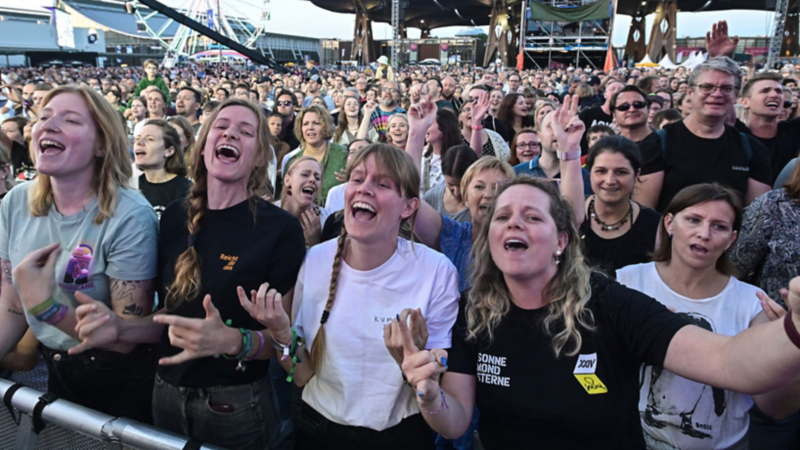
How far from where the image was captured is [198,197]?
1875 mm

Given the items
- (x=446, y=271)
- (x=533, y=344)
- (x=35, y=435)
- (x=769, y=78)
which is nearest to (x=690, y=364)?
(x=533, y=344)

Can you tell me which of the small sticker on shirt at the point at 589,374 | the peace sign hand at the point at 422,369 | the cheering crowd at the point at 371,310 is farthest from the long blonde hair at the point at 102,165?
the small sticker on shirt at the point at 589,374

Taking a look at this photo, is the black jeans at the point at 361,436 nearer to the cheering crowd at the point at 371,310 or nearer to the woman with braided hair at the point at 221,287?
the cheering crowd at the point at 371,310

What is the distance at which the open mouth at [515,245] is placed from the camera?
162cm

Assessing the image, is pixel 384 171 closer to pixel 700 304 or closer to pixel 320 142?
pixel 700 304

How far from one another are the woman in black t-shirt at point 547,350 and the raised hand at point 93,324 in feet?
3.26

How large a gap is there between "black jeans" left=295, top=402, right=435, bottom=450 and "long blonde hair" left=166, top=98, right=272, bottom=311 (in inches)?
24.8

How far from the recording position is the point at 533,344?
1532 mm

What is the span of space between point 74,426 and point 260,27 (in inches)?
1772

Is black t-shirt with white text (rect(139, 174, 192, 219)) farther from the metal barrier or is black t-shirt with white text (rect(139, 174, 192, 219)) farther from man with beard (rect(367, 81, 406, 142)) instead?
man with beard (rect(367, 81, 406, 142))

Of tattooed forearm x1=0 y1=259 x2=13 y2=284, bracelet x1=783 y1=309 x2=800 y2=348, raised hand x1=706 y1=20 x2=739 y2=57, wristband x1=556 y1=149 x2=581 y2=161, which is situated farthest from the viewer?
raised hand x1=706 y1=20 x2=739 y2=57

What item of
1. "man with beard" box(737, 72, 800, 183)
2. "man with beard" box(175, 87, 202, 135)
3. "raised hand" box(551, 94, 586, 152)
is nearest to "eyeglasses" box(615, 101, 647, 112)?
"man with beard" box(737, 72, 800, 183)

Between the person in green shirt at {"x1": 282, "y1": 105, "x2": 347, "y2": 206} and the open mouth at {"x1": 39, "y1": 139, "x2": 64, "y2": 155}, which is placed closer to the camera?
the open mouth at {"x1": 39, "y1": 139, "x2": 64, "y2": 155}

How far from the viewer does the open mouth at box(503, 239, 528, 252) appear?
1.62 m
